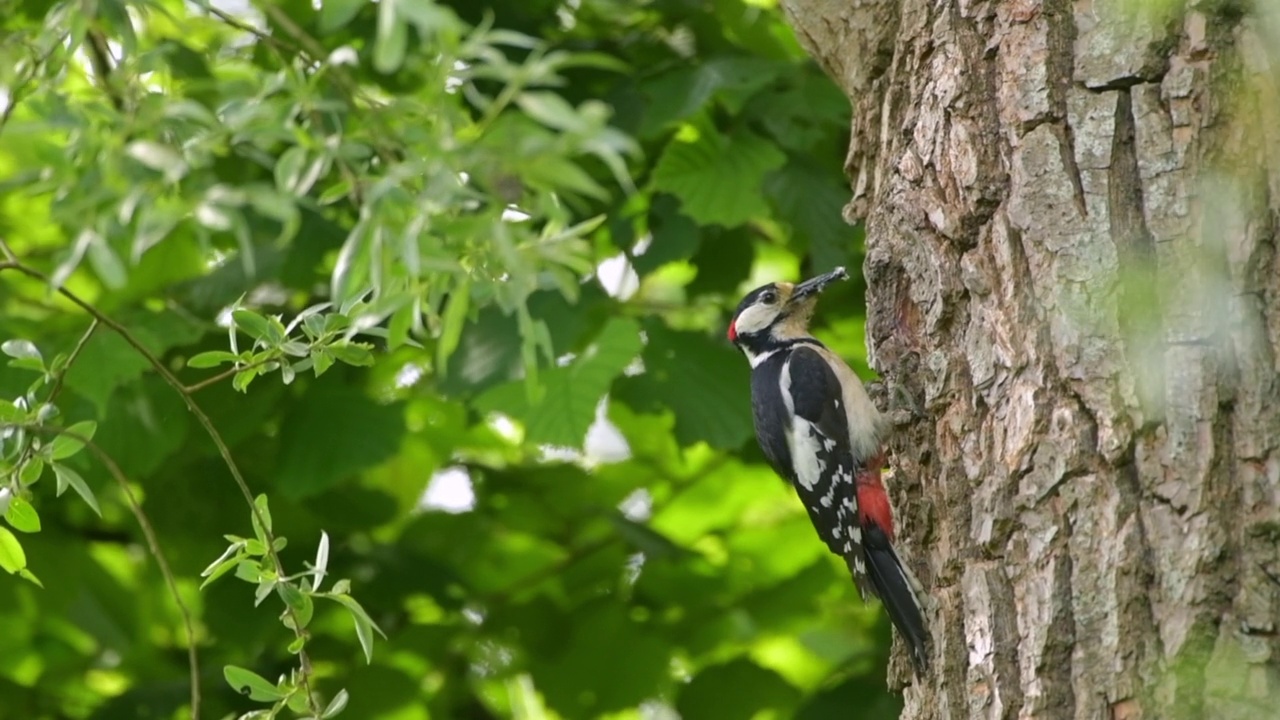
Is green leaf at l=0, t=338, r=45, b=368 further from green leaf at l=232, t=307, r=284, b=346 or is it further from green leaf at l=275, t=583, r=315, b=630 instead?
green leaf at l=275, t=583, r=315, b=630

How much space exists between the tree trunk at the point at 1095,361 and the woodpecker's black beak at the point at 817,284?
3.06 ft

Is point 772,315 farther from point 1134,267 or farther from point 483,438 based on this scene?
point 1134,267

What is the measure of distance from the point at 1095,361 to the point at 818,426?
1528mm

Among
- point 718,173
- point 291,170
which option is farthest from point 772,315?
point 291,170

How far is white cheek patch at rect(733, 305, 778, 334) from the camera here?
404 cm

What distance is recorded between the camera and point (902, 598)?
2.76 m

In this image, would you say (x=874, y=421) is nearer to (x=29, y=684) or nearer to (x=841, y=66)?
(x=841, y=66)

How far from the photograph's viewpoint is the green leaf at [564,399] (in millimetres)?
3326

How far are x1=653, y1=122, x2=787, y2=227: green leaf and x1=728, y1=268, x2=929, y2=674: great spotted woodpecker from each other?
41 centimetres

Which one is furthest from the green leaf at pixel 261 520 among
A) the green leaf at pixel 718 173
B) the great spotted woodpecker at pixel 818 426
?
the green leaf at pixel 718 173

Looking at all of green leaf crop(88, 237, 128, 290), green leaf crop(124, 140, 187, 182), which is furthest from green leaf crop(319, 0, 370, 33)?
green leaf crop(88, 237, 128, 290)

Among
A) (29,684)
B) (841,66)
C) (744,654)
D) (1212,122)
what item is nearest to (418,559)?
(744,654)

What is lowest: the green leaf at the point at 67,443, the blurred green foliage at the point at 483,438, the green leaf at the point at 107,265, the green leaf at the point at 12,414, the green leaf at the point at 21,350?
the blurred green foliage at the point at 483,438

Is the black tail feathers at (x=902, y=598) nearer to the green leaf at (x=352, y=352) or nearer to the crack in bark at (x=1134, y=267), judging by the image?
the crack in bark at (x=1134, y=267)
